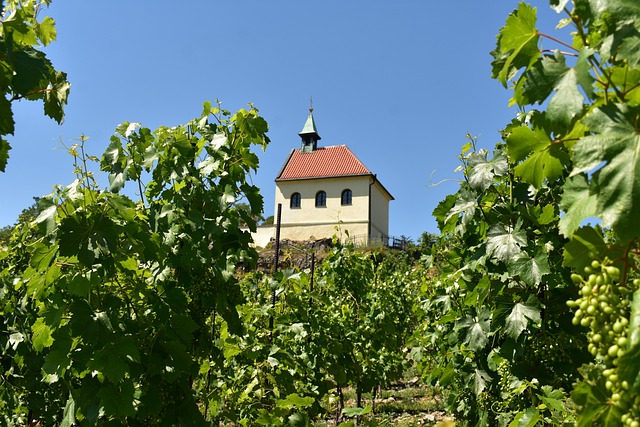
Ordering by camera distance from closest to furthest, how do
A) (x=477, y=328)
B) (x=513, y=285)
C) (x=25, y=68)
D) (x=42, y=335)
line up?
1. (x=25, y=68)
2. (x=42, y=335)
3. (x=513, y=285)
4. (x=477, y=328)

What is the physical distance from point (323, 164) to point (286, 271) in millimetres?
31200

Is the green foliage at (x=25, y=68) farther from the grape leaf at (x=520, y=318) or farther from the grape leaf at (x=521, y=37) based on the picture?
the grape leaf at (x=520, y=318)

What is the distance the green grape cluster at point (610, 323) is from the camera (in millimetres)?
1087

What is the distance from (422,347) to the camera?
8102 mm

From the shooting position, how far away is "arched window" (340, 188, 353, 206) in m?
34.7

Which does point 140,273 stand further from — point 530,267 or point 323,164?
point 323,164

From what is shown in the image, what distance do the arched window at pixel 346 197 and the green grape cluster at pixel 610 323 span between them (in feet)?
110

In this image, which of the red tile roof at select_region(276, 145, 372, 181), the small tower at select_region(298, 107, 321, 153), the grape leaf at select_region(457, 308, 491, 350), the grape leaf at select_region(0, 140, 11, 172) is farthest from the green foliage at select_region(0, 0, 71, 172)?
the small tower at select_region(298, 107, 321, 153)

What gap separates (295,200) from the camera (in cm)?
3588

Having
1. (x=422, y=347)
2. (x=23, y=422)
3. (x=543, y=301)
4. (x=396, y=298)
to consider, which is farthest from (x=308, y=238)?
(x=543, y=301)

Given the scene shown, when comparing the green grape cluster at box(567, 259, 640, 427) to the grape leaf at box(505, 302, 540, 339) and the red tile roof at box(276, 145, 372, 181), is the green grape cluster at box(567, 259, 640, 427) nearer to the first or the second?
the grape leaf at box(505, 302, 540, 339)

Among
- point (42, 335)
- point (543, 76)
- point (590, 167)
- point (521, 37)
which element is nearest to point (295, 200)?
point (42, 335)

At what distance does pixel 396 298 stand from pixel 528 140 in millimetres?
9399

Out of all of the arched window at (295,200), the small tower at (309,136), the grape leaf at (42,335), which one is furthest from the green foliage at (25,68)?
the small tower at (309,136)
